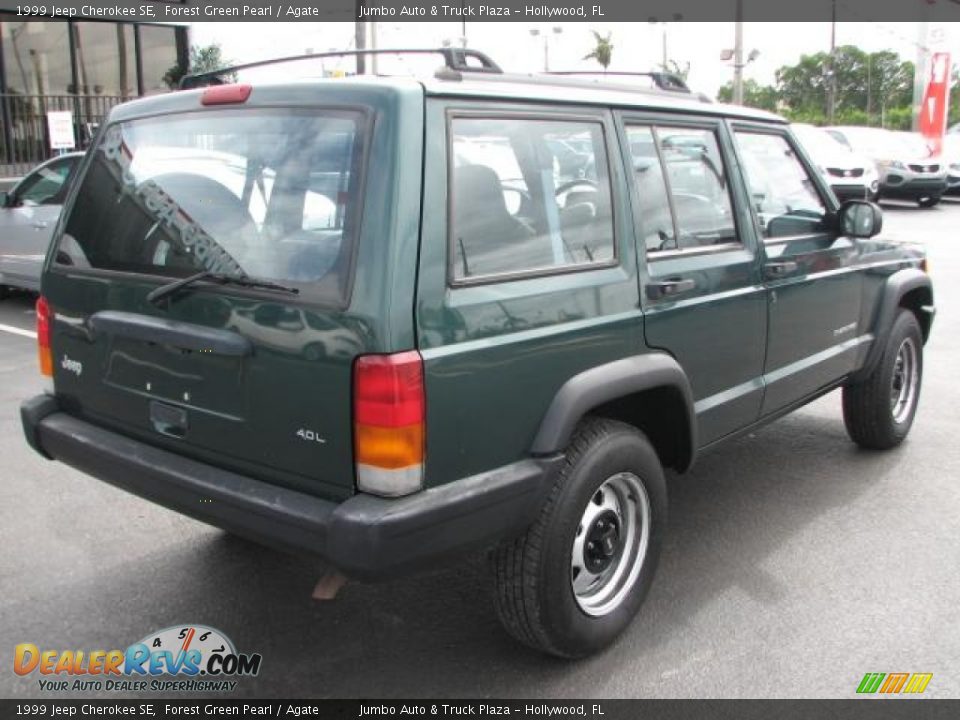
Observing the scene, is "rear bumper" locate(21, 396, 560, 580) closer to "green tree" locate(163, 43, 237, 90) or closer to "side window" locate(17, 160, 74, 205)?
"side window" locate(17, 160, 74, 205)

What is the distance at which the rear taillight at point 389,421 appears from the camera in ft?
7.91

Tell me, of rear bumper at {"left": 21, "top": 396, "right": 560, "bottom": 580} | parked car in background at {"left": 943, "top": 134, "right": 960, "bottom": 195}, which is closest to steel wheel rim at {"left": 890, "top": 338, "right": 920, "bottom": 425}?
rear bumper at {"left": 21, "top": 396, "right": 560, "bottom": 580}

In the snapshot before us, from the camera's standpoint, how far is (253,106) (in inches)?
110

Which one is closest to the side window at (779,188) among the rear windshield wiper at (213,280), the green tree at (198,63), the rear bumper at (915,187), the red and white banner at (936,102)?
the rear windshield wiper at (213,280)

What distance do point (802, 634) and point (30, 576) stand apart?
9.79ft

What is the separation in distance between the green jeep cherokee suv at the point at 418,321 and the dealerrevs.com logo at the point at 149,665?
2.00ft

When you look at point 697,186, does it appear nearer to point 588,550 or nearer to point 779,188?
point 779,188

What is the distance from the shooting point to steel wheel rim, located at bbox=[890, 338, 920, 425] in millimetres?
5195

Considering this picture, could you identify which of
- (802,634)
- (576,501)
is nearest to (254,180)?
(576,501)

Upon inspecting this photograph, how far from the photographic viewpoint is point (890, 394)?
494 cm

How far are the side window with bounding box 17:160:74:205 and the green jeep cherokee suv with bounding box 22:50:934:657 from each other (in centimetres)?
679

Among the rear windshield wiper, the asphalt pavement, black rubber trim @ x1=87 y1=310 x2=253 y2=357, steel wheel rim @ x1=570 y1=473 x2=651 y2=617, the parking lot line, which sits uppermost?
the rear windshield wiper

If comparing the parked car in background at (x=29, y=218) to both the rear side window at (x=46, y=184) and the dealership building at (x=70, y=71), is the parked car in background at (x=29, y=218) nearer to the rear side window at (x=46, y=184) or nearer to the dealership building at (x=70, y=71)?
→ the rear side window at (x=46, y=184)

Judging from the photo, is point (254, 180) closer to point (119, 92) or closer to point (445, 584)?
point (445, 584)
